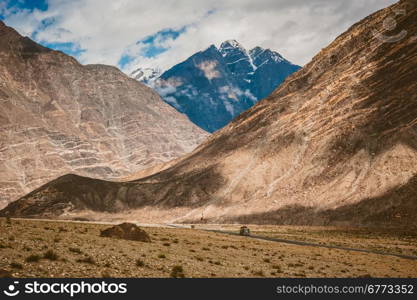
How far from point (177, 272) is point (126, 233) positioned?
42.3 feet

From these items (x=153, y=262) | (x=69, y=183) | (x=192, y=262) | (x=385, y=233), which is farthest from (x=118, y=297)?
(x=69, y=183)

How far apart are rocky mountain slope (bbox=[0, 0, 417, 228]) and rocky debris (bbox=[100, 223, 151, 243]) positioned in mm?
67376

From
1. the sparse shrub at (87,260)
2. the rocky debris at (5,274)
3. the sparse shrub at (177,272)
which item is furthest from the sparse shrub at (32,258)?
the sparse shrub at (177,272)

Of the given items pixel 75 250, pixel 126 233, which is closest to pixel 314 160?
pixel 126 233

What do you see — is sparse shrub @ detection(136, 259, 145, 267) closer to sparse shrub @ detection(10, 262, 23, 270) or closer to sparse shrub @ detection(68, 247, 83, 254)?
sparse shrub @ detection(68, 247, 83, 254)

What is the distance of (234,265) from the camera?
2494 cm

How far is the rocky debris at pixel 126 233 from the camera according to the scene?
30.8 meters

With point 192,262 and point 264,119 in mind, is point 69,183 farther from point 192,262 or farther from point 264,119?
point 192,262

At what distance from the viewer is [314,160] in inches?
4811

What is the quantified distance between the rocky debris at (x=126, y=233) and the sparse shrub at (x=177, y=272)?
11.6 meters

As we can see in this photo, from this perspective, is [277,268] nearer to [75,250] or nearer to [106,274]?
[75,250]

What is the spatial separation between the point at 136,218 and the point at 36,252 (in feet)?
415

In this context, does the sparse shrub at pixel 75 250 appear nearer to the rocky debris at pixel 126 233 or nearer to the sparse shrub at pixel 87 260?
the sparse shrub at pixel 87 260

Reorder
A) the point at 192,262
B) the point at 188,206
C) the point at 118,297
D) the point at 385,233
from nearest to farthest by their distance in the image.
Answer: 1. the point at 118,297
2. the point at 192,262
3. the point at 385,233
4. the point at 188,206
